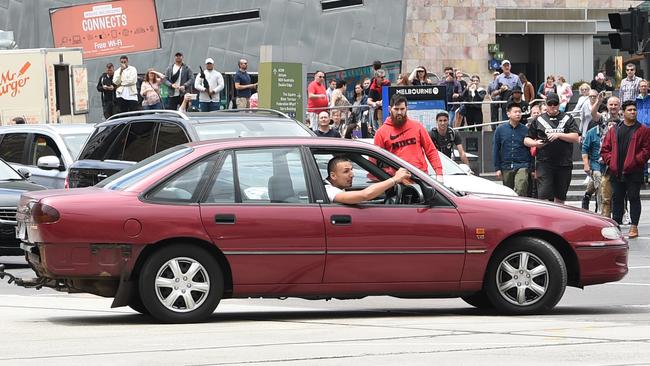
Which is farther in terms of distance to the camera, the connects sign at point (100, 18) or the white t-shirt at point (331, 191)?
the connects sign at point (100, 18)

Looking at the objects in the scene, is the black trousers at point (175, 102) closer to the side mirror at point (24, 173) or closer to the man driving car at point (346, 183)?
the side mirror at point (24, 173)

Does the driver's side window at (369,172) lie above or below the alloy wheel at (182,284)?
above

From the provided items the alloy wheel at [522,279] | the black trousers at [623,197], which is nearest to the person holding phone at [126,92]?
the black trousers at [623,197]

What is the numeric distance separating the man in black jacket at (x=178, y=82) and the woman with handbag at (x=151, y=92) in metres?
0.27

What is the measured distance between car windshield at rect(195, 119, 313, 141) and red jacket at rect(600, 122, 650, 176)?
18.0 ft

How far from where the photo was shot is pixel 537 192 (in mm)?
19641

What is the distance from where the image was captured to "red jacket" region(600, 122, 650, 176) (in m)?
19.8

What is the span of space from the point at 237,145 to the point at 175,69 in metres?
19.3

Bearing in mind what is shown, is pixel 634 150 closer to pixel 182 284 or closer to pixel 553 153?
pixel 553 153

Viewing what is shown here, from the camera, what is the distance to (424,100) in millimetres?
25734

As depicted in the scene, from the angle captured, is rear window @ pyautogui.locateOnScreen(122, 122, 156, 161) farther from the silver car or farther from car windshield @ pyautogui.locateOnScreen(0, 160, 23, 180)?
the silver car

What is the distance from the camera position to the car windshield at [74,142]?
20.2m

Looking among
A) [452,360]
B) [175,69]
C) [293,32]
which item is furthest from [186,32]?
[452,360]

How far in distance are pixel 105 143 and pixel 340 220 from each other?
6.23 metres
